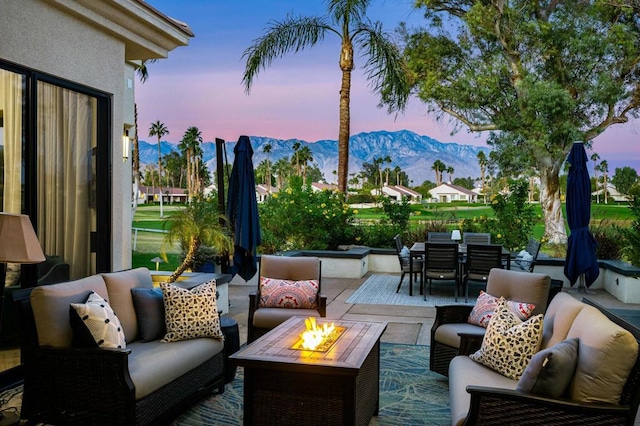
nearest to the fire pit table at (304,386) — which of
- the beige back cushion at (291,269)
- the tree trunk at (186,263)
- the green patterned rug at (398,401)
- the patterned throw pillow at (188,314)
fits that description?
the green patterned rug at (398,401)

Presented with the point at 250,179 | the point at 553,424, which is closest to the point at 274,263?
the point at 250,179

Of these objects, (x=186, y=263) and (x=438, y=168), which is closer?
(x=186, y=263)

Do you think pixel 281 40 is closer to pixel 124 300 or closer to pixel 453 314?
pixel 453 314

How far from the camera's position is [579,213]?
860cm

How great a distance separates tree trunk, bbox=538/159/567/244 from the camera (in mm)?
18000

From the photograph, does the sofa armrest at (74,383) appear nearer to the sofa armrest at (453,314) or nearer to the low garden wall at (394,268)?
the sofa armrest at (453,314)

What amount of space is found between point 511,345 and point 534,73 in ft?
51.5

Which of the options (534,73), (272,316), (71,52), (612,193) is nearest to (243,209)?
(272,316)

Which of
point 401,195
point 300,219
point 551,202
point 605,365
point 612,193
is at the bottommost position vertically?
point 605,365

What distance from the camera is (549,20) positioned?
57.3ft

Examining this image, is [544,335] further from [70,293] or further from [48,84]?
[48,84]

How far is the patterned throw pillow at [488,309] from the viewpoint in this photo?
165 inches

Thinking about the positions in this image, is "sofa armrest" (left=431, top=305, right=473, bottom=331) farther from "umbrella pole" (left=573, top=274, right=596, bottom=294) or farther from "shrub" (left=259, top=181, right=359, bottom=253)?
"shrub" (left=259, top=181, right=359, bottom=253)

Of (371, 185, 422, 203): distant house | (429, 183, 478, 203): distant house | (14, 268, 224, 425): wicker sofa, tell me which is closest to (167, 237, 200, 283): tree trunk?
(14, 268, 224, 425): wicker sofa
